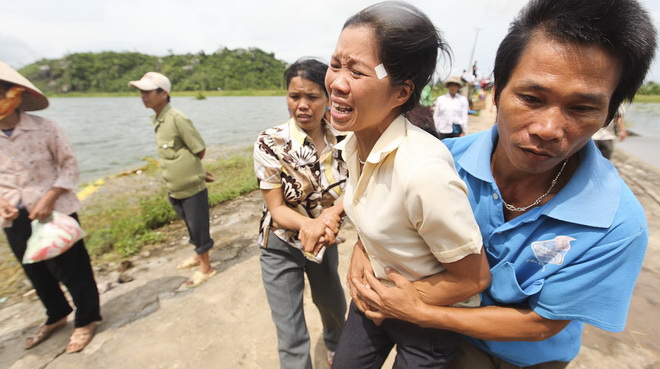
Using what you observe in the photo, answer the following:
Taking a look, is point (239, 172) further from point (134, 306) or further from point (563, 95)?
point (563, 95)

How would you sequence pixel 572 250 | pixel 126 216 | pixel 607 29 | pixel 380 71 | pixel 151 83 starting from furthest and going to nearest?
pixel 126 216 → pixel 151 83 → pixel 380 71 → pixel 572 250 → pixel 607 29

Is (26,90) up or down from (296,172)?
up

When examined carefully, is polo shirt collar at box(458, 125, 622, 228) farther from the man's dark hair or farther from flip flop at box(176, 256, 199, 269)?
flip flop at box(176, 256, 199, 269)

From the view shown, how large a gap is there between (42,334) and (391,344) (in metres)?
3.02

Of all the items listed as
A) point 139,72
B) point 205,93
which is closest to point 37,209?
point 205,93

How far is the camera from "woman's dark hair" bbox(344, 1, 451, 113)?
1.00 metres

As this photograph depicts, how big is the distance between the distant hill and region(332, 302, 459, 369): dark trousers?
61.8 m

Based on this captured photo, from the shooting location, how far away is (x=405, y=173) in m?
0.97

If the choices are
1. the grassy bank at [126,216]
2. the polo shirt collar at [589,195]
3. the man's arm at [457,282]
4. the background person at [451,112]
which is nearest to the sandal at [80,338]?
the grassy bank at [126,216]

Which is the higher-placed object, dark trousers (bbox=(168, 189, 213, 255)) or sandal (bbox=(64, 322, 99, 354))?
dark trousers (bbox=(168, 189, 213, 255))

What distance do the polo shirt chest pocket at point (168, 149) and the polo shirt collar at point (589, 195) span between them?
3.23 metres

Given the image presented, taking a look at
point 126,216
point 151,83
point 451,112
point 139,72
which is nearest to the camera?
point 151,83

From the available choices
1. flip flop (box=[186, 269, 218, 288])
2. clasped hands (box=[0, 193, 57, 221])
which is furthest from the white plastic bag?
flip flop (box=[186, 269, 218, 288])

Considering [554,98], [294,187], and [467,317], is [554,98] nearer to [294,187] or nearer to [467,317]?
[467,317]
